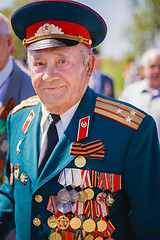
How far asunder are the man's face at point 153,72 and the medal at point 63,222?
11.1 feet

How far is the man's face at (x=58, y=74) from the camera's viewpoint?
172 centimetres

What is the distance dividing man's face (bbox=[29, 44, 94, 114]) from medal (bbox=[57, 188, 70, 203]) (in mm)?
454

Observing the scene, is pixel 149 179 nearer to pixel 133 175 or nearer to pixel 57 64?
pixel 133 175

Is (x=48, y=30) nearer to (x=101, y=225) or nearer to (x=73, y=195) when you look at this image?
(x=73, y=195)

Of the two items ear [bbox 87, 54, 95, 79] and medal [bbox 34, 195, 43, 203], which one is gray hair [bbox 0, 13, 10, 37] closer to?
ear [bbox 87, 54, 95, 79]

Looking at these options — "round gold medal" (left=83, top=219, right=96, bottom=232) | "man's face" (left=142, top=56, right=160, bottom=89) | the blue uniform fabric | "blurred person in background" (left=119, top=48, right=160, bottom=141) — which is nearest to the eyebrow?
the blue uniform fabric

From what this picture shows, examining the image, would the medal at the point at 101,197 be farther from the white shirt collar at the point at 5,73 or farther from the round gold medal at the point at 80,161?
the white shirt collar at the point at 5,73

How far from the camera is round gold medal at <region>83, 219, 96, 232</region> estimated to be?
5.76 feet

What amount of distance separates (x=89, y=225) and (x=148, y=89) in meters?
3.29

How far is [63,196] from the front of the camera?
68.1 inches

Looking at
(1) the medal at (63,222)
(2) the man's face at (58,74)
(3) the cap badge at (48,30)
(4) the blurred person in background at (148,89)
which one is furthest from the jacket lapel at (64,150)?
(4) the blurred person in background at (148,89)

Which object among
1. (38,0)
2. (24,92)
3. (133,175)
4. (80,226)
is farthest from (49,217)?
(24,92)

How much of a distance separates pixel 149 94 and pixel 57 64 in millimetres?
3134

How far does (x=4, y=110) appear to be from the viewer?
2752 millimetres
